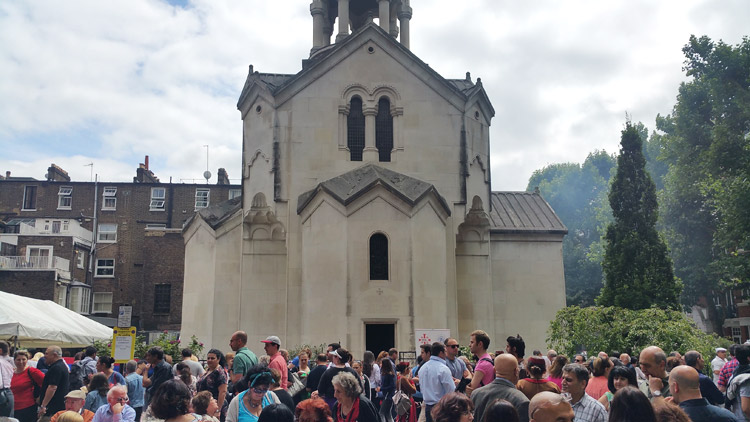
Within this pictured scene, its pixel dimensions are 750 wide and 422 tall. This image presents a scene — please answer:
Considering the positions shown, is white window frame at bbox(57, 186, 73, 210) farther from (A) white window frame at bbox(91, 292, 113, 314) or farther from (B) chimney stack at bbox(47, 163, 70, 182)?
(A) white window frame at bbox(91, 292, 113, 314)

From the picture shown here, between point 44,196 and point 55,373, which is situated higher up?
point 44,196

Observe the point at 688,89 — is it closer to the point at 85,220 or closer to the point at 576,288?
the point at 576,288

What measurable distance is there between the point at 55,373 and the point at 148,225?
122 feet

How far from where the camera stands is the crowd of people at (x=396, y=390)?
15.8 feet

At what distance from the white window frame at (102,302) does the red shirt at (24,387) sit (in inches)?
1427

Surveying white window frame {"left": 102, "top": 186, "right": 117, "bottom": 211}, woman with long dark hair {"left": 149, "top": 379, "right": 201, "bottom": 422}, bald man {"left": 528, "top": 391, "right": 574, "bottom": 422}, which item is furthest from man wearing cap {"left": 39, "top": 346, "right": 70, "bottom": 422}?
white window frame {"left": 102, "top": 186, "right": 117, "bottom": 211}

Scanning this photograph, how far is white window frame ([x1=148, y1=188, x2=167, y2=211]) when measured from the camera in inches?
1834

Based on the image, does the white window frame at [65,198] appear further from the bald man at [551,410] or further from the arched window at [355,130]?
the bald man at [551,410]

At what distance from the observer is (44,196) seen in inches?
1821

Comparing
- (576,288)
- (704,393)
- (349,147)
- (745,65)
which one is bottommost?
(704,393)

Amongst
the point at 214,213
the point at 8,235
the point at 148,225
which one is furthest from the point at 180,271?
the point at 214,213

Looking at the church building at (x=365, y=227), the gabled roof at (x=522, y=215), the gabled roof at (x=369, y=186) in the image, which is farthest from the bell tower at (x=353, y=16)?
the gabled roof at (x=522, y=215)

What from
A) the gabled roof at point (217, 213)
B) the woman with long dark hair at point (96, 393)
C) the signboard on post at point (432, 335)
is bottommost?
the woman with long dark hair at point (96, 393)

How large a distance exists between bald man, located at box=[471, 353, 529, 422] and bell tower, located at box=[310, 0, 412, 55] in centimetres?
2241
